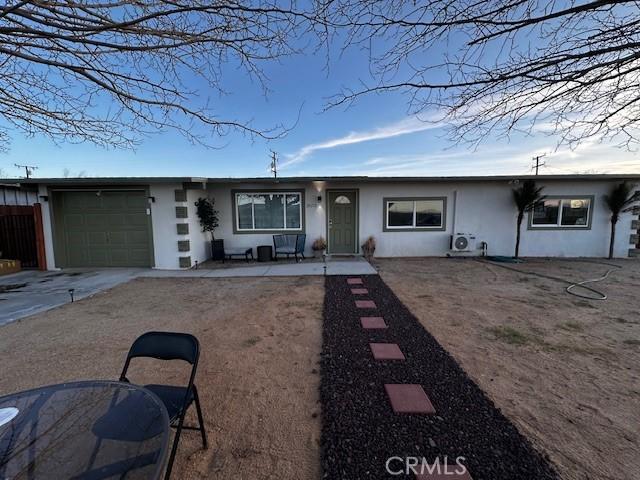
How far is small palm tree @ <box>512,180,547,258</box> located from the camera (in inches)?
304

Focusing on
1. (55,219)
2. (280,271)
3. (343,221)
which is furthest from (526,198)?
(55,219)

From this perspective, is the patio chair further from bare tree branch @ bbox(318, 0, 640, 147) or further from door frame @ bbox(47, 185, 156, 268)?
bare tree branch @ bbox(318, 0, 640, 147)

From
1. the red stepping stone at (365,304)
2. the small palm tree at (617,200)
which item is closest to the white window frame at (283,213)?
the red stepping stone at (365,304)

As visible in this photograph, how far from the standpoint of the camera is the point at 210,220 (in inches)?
313

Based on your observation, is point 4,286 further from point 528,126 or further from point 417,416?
point 528,126

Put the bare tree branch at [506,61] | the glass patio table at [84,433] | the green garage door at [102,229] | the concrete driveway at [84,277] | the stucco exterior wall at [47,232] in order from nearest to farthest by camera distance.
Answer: the glass patio table at [84,433], the bare tree branch at [506,61], the concrete driveway at [84,277], the stucco exterior wall at [47,232], the green garage door at [102,229]

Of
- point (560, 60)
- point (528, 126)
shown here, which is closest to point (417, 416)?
point (528, 126)

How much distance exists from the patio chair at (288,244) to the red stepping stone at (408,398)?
6187 millimetres

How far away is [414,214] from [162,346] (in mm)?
8007

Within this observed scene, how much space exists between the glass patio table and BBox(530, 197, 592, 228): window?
33.9 feet

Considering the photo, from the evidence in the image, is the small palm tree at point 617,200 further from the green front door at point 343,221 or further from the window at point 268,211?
the window at point 268,211

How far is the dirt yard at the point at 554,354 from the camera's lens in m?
A: 1.68
